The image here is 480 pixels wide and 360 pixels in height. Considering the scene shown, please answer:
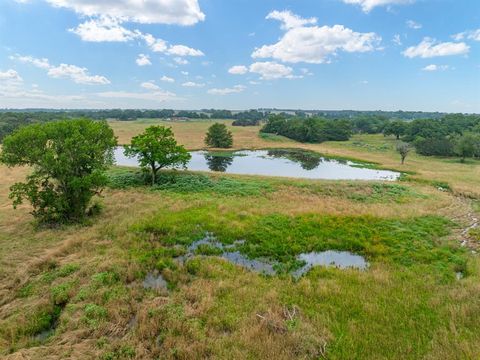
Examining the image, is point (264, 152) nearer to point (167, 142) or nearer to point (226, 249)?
point (167, 142)

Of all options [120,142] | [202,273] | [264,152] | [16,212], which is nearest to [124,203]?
[16,212]

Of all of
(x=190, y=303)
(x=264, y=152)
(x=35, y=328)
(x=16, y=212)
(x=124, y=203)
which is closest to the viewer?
(x=35, y=328)

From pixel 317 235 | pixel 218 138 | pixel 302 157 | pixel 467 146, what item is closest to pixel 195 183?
pixel 317 235

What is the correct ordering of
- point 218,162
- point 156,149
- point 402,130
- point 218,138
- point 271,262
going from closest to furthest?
point 271,262, point 156,149, point 218,162, point 218,138, point 402,130

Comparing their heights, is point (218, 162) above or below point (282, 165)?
above

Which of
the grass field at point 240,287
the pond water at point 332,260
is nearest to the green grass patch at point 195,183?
the grass field at point 240,287

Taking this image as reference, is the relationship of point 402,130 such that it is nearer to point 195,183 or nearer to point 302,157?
point 302,157

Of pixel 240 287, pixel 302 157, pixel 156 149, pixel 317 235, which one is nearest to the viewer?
pixel 240 287
